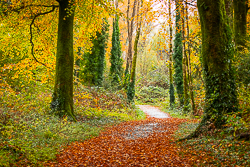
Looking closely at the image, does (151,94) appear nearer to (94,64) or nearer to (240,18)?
(94,64)

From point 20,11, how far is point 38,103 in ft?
16.1

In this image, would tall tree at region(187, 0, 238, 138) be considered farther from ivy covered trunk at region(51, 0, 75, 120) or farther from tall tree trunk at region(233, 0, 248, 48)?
ivy covered trunk at region(51, 0, 75, 120)

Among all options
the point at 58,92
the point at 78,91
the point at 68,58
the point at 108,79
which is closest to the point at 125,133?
the point at 58,92

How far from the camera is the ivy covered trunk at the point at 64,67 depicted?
29.3 feet

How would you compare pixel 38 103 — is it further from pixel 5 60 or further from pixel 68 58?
pixel 5 60

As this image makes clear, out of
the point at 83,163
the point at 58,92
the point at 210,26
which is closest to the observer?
the point at 83,163

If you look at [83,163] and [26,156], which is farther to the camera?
[83,163]

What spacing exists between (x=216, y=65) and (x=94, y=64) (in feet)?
48.1

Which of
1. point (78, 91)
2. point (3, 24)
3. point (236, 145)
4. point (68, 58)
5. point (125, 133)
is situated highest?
point (3, 24)

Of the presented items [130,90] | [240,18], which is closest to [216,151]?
[240,18]

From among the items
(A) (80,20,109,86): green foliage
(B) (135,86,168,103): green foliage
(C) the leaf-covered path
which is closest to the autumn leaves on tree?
(C) the leaf-covered path

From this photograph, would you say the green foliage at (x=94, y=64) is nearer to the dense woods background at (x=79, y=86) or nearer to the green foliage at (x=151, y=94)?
the dense woods background at (x=79, y=86)

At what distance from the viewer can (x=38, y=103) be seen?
9.48m

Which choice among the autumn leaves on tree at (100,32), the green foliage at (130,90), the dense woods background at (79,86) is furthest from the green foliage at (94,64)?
the green foliage at (130,90)
